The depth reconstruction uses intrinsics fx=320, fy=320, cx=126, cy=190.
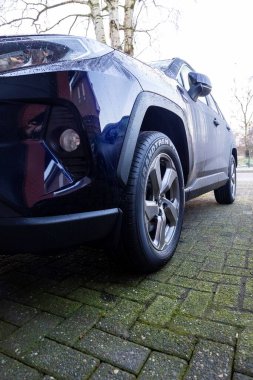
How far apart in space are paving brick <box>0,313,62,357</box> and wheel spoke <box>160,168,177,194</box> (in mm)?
964

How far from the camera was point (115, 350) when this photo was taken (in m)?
1.20

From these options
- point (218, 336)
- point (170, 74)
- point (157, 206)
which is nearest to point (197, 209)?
point (170, 74)

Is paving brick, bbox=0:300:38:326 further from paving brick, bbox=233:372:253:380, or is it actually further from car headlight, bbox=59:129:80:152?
paving brick, bbox=233:372:253:380

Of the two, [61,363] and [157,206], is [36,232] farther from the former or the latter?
[157,206]

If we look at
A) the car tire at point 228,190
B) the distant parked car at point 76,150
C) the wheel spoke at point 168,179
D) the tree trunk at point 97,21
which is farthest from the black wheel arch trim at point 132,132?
the tree trunk at point 97,21

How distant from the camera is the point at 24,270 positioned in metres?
1.98

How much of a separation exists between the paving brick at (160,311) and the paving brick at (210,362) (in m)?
0.21

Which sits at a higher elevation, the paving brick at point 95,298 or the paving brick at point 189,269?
the paving brick at point 95,298

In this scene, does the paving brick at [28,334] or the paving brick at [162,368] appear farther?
the paving brick at [28,334]

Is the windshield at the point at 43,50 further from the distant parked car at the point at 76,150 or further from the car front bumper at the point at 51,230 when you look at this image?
the car front bumper at the point at 51,230

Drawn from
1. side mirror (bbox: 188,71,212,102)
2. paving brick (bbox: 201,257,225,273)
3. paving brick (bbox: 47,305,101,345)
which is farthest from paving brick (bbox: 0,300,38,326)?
side mirror (bbox: 188,71,212,102)

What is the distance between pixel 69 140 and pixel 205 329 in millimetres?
962

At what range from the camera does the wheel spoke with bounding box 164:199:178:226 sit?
2.04 meters

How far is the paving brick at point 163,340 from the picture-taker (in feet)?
3.91
